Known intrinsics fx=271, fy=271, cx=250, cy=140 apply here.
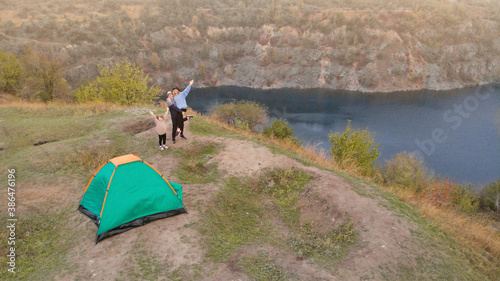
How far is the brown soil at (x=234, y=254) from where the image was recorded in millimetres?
6715

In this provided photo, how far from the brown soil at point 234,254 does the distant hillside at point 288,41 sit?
85.1m

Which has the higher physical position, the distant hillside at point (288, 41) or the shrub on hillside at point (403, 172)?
the distant hillside at point (288, 41)

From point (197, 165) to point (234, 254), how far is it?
A: 5815 mm

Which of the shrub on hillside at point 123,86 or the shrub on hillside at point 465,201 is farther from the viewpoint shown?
the shrub on hillside at point 465,201

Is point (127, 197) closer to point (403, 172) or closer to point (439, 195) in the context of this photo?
point (439, 195)

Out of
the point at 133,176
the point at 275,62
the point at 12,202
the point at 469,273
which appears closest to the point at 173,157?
the point at 133,176

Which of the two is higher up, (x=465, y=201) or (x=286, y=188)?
(x=286, y=188)

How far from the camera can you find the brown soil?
6.71 meters

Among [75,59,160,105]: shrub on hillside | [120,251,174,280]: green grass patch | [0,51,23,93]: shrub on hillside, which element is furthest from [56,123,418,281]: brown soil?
[0,51,23,93]: shrub on hillside

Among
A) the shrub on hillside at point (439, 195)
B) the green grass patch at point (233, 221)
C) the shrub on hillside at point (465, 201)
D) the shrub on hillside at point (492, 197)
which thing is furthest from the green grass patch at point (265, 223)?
the shrub on hillside at point (492, 197)

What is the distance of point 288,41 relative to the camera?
352 feet

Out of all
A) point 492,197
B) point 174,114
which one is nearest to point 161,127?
point 174,114

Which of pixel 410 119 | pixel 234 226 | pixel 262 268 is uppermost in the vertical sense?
pixel 262 268

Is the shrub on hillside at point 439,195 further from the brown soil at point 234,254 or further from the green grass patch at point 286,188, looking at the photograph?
the green grass patch at point 286,188
